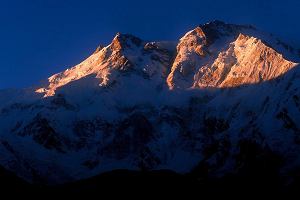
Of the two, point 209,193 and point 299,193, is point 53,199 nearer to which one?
point 209,193

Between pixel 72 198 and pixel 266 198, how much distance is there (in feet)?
108

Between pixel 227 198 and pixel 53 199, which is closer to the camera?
pixel 53 199

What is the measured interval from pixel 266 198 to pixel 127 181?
22137 mm

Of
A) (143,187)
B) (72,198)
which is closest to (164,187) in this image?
(143,187)

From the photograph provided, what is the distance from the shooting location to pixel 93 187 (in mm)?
188250

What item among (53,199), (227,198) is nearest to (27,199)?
(53,199)

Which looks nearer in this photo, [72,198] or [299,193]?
[72,198]

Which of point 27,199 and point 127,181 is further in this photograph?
point 127,181

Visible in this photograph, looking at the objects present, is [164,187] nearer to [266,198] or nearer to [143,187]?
[143,187]

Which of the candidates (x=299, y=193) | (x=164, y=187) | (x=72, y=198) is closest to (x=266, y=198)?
(x=299, y=193)

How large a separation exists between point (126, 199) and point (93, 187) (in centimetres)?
1032

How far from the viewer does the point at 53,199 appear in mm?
177875

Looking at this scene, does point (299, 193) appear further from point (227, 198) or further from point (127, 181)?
point (127, 181)

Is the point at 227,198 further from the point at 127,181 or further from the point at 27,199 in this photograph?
the point at 27,199
